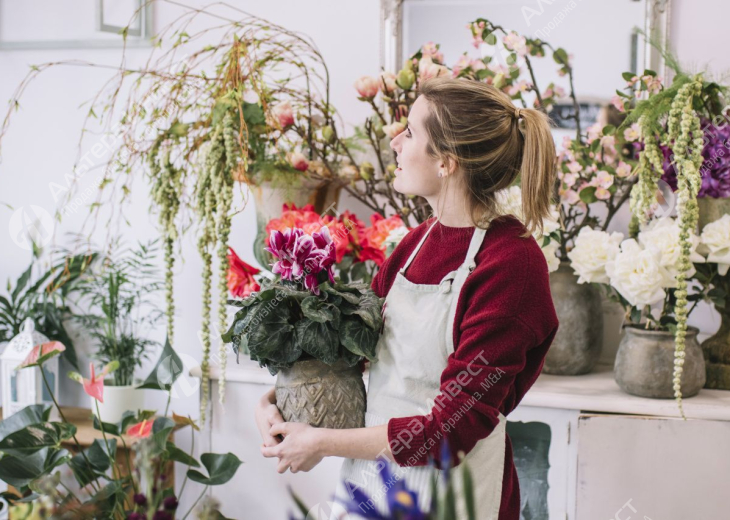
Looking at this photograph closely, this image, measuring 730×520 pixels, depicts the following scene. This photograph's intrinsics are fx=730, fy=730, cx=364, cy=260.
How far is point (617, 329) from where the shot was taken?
190 centimetres

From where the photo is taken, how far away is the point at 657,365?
59.2 inches

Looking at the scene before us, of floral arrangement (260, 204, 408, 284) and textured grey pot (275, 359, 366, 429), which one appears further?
floral arrangement (260, 204, 408, 284)

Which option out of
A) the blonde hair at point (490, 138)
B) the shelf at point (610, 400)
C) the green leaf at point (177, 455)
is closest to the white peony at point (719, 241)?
the shelf at point (610, 400)

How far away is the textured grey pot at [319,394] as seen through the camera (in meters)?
1.12

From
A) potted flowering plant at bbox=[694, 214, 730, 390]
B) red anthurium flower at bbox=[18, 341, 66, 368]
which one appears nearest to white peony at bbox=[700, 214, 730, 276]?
potted flowering plant at bbox=[694, 214, 730, 390]

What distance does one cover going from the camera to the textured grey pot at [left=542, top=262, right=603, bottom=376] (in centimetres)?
169

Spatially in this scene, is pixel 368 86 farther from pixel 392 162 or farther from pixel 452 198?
pixel 452 198

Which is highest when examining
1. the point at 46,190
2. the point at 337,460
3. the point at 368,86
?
the point at 368,86

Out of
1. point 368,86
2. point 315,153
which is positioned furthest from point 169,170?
point 368,86

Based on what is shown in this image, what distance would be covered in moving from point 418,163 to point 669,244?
60 centimetres

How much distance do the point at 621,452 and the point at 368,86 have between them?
995mm

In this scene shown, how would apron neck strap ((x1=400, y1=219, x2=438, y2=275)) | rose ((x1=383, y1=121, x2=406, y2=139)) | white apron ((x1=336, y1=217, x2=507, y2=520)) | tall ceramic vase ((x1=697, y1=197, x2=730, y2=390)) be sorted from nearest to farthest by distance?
white apron ((x1=336, y1=217, x2=507, y2=520)) → apron neck strap ((x1=400, y1=219, x2=438, y2=275)) → tall ceramic vase ((x1=697, y1=197, x2=730, y2=390)) → rose ((x1=383, y1=121, x2=406, y2=139))

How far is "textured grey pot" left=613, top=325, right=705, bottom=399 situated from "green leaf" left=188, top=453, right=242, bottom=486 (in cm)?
88

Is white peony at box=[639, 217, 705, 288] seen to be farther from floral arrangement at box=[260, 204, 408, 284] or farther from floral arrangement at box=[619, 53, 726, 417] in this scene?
floral arrangement at box=[260, 204, 408, 284]
